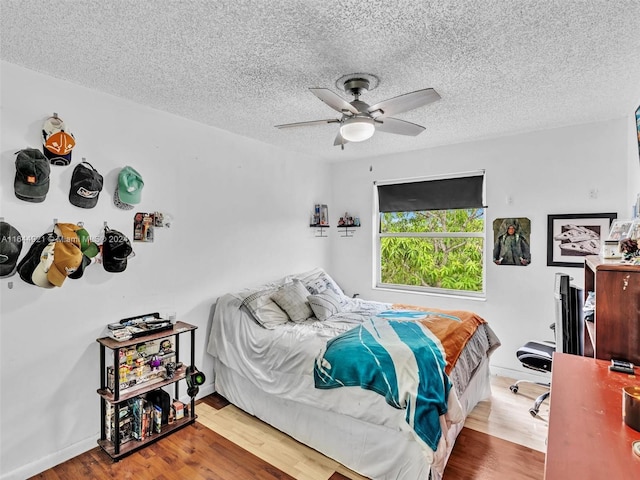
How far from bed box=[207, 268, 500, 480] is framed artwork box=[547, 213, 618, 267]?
1.12 metres

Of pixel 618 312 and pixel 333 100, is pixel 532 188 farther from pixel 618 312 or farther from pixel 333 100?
pixel 333 100

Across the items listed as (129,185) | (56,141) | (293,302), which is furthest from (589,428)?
(56,141)

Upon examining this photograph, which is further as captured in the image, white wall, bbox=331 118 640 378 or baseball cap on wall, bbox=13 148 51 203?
white wall, bbox=331 118 640 378

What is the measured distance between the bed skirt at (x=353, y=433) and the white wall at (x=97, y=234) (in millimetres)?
702

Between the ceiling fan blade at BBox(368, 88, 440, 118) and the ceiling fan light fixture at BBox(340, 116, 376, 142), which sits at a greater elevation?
the ceiling fan blade at BBox(368, 88, 440, 118)

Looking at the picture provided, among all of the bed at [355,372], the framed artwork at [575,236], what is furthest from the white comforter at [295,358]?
the framed artwork at [575,236]

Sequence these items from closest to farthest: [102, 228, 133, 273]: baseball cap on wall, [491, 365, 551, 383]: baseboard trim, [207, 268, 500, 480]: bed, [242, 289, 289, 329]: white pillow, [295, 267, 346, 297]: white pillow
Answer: [207, 268, 500, 480]: bed → [102, 228, 133, 273]: baseball cap on wall → [242, 289, 289, 329]: white pillow → [491, 365, 551, 383]: baseboard trim → [295, 267, 346, 297]: white pillow

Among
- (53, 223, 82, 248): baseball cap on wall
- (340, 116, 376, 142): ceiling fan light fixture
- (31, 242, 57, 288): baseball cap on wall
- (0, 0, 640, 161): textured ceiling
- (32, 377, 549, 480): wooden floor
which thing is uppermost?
(0, 0, 640, 161): textured ceiling

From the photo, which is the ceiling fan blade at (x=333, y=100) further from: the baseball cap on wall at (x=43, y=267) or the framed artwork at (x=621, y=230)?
the baseball cap on wall at (x=43, y=267)

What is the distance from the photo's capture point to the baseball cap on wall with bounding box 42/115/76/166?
6.91ft

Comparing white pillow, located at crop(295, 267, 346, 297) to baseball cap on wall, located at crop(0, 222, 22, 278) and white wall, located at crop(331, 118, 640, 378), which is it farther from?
baseball cap on wall, located at crop(0, 222, 22, 278)

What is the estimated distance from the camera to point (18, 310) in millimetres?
2029

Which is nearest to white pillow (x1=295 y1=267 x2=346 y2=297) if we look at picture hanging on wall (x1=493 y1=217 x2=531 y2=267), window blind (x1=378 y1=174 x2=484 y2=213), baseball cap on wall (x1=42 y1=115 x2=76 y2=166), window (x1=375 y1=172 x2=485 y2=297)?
window (x1=375 y1=172 x2=485 y2=297)

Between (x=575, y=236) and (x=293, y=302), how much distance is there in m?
2.72
